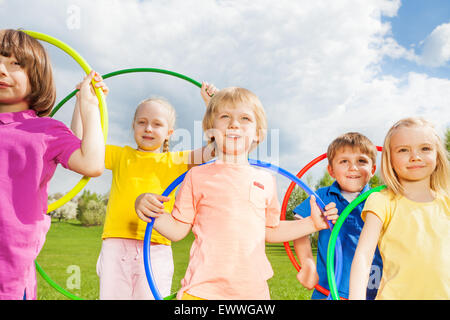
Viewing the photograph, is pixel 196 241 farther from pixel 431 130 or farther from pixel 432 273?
pixel 431 130

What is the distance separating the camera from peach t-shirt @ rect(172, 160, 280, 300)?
2.31m

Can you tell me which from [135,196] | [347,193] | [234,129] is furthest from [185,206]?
[347,193]

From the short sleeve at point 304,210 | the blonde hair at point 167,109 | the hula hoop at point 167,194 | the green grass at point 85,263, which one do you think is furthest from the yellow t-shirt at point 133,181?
the green grass at point 85,263

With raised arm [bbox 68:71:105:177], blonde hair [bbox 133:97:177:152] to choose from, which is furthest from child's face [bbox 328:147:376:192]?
raised arm [bbox 68:71:105:177]

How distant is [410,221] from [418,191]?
290 mm

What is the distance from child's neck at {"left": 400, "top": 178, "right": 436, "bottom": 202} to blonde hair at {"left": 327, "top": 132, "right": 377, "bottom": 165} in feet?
2.65

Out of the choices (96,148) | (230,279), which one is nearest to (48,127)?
(96,148)

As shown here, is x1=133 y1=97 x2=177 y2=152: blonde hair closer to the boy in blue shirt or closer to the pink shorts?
the pink shorts

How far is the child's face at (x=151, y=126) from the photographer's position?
3.67 metres

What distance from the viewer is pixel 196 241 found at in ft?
8.06

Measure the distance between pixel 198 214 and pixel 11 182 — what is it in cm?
108

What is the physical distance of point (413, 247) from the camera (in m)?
2.51

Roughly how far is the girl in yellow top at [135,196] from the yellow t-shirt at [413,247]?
4.98ft

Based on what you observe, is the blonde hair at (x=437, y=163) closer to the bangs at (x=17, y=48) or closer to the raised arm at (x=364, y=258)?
the raised arm at (x=364, y=258)
